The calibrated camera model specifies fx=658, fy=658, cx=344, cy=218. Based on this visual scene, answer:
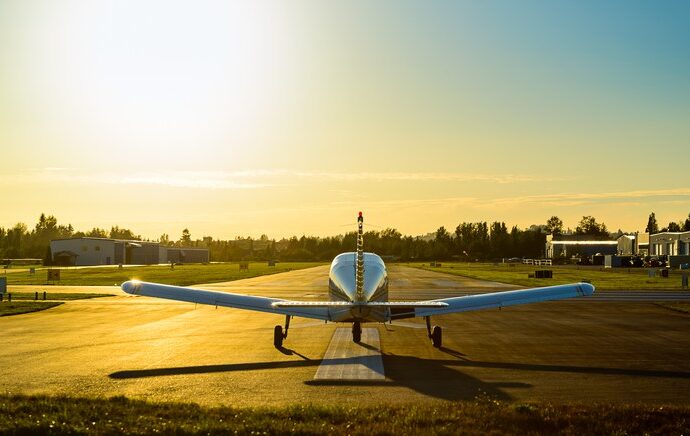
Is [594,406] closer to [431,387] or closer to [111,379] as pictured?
[431,387]

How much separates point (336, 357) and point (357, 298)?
7.45 feet

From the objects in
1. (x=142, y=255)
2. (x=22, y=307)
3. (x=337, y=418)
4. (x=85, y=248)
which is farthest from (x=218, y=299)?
(x=142, y=255)

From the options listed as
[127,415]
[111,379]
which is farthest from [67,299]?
[127,415]

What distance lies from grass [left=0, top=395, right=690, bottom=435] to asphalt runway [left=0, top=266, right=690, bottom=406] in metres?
1.42

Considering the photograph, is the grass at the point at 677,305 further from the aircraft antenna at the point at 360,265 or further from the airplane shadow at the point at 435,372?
the aircraft antenna at the point at 360,265

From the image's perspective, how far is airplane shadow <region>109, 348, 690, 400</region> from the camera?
1576 cm

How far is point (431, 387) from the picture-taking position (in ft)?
52.7

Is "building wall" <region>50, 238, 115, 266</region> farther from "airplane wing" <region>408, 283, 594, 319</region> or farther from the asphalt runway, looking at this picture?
"airplane wing" <region>408, 283, 594, 319</region>

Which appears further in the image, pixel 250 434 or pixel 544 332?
pixel 544 332

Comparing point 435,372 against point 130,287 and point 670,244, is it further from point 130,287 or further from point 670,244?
point 670,244

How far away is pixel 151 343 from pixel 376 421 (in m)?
14.4

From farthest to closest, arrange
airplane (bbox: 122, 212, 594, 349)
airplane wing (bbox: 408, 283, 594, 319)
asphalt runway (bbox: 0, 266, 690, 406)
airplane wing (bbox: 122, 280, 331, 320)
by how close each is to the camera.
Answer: airplane wing (bbox: 408, 283, 594, 319)
airplane wing (bbox: 122, 280, 331, 320)
airplane (bbox: 122, 212, 594, 349)
asphalt runway (bbox: 0, 266, 690, 406)

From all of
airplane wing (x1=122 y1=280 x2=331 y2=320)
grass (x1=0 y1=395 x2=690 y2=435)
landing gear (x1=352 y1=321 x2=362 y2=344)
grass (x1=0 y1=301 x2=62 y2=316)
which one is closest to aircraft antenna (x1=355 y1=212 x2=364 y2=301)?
airplane wing (x1=122 y1=280 x2=331 y2=320)

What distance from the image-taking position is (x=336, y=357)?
68.1 ft
